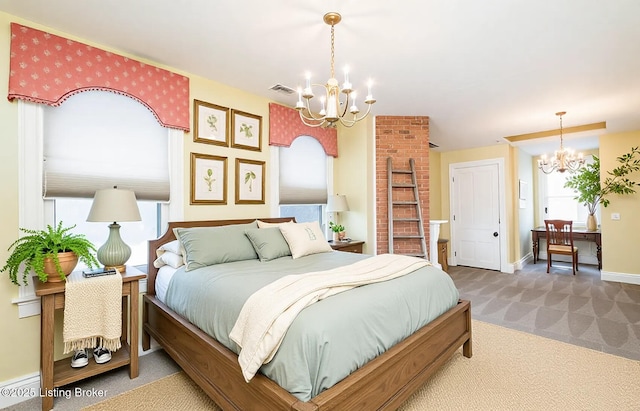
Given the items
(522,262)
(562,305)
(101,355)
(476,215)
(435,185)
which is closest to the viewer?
(101,355)

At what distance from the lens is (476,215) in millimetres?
6082

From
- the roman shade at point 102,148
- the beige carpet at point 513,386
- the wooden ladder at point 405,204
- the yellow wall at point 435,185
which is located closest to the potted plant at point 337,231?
the wooden ladder at point 405,204

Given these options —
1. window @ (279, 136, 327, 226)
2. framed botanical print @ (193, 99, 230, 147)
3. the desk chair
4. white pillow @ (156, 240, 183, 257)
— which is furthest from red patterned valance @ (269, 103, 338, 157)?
the desk chair

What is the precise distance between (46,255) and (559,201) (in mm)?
8654

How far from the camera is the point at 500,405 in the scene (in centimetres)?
187

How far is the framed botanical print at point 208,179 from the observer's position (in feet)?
9.86

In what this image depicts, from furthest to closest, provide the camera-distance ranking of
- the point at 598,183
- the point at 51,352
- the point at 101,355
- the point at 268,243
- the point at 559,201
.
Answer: the point at 559,201
the point at 598,183
the point at 268,243
the point at 101,355
the point at 51,352

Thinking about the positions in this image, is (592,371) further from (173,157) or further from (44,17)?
(44,17)

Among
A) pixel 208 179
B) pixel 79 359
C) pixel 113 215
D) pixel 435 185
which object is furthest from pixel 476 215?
pixel 79 359

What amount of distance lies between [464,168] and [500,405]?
5199mm

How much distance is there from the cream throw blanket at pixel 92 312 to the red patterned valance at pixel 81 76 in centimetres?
136

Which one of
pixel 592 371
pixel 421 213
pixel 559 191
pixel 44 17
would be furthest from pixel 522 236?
pixel 44 17

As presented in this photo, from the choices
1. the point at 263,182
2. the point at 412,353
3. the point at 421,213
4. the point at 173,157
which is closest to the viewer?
the point at 412,353

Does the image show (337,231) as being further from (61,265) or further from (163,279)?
(61,265)
